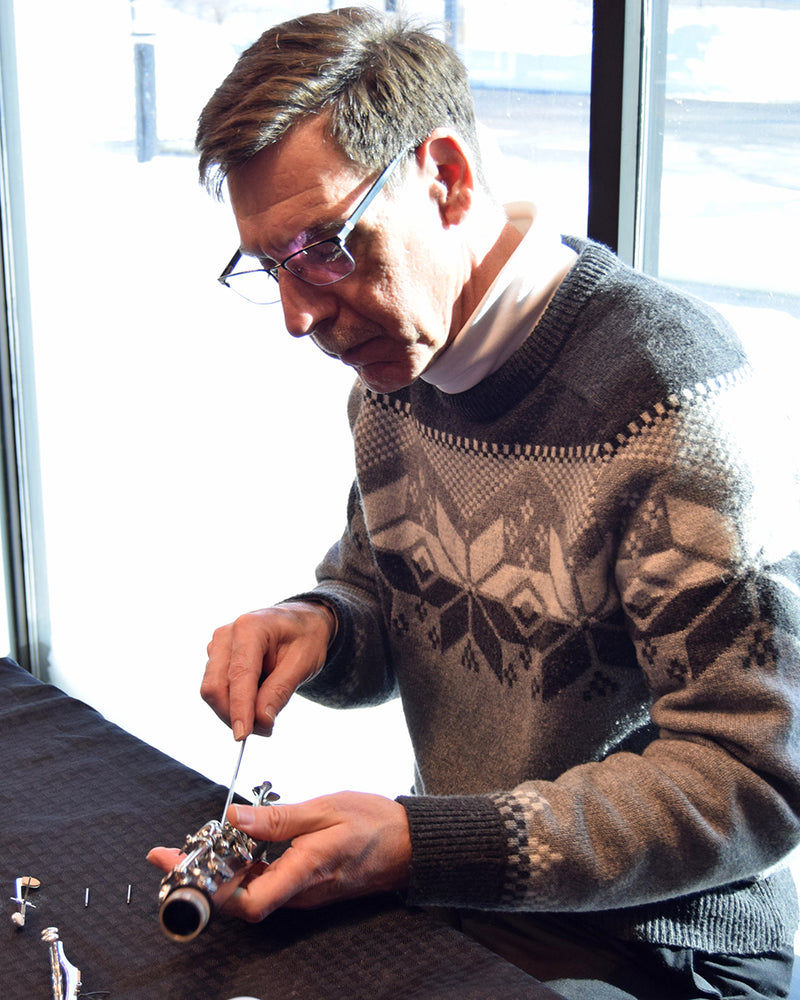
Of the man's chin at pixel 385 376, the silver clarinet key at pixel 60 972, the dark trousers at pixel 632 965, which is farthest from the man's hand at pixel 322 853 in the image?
the man's chin at pixel 385 376

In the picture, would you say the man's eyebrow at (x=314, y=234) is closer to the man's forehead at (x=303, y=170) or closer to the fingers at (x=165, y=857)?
the man's forehead at (x=303, y=170)

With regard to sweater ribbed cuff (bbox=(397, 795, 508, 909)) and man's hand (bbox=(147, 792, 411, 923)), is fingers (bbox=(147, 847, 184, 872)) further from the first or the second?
sweater ribbed cuff (bbox=(397, 795, 508, 909))

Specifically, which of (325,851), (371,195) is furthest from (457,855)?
(371,195)

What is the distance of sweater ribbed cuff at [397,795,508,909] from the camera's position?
0.90 meters

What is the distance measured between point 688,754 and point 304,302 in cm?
58

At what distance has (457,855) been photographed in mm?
912

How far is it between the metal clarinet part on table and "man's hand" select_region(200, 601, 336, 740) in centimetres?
21

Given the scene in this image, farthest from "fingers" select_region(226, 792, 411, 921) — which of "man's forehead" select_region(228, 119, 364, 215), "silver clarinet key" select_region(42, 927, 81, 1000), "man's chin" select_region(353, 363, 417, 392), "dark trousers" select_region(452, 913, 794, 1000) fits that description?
"man's forehead" select_region(228, 119, 364, 215)

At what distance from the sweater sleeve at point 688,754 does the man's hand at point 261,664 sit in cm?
23

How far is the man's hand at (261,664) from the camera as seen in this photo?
43.4 inches

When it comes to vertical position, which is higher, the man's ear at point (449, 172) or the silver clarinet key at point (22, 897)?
the man's ear at point (449, 172)

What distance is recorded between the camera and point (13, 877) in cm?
95

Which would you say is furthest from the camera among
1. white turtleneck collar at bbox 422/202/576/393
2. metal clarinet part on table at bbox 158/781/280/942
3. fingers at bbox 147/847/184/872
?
white turtleneck collar at bbox 422/202/576/393

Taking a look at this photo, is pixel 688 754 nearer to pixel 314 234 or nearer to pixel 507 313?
pixel 507 313
